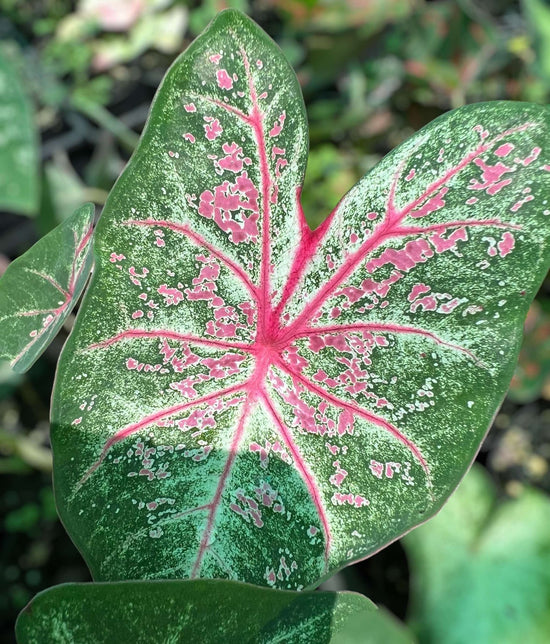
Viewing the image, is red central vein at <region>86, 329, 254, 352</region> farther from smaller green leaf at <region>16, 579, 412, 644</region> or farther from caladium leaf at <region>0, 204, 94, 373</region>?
smaller green leaf at <region>16, 579, 412, 644</region>

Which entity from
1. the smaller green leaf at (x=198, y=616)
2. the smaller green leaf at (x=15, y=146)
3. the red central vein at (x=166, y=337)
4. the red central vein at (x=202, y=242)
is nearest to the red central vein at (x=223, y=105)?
the red central vein at (x=202, y=242)

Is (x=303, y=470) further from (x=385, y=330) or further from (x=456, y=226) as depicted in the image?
(x=456, y=226)

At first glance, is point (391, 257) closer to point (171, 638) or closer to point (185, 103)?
point (185, 103)

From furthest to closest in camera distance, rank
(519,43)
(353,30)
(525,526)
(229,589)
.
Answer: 1. (519,43)
2. (353,30)
3. (525,526)
4. (229,589)

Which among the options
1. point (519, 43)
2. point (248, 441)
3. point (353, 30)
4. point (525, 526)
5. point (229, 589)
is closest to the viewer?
point (229, 589)

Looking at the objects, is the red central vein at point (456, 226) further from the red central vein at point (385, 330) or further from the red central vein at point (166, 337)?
the red central vein at point (166, 337)

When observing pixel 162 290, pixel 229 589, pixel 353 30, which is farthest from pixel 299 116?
pixel 353 30

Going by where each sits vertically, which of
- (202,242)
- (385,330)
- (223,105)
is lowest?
(385,330)

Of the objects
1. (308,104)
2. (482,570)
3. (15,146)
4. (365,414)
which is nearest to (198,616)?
(365,414)
